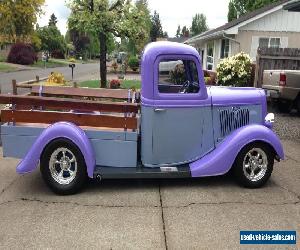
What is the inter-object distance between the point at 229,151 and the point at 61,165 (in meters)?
2.41

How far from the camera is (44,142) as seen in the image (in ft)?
17.1

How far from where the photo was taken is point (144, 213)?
187 inches

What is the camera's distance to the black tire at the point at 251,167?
5609mm

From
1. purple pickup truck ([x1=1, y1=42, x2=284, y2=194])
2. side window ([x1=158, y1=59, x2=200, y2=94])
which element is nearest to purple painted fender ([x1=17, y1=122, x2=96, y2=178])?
purple pickup truck ([x1=1, y1=42, x2=284, y2=194])

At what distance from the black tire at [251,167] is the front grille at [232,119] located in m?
0.41

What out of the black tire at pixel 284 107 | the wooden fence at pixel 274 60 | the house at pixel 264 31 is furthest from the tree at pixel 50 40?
the black tire at pixel 284 107

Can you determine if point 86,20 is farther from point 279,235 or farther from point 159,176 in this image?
point 279,235

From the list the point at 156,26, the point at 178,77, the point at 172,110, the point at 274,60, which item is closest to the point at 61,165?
the point at 172,110

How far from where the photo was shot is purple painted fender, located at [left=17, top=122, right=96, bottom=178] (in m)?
5.20

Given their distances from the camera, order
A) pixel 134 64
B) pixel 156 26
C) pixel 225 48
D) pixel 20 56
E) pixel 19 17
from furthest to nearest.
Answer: pixel 156 26 < pixel 19 17 < pixel 20 56 < pixel 134 64 < pixel 225 48

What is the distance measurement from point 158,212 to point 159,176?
2.47 feet

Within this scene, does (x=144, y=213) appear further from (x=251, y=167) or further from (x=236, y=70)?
(x=236, y=70)

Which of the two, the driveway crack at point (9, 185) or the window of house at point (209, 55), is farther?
the window of house at point (209, 55)

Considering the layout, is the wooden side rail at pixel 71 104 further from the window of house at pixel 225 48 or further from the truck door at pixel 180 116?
the window of house at pixel 225 48
